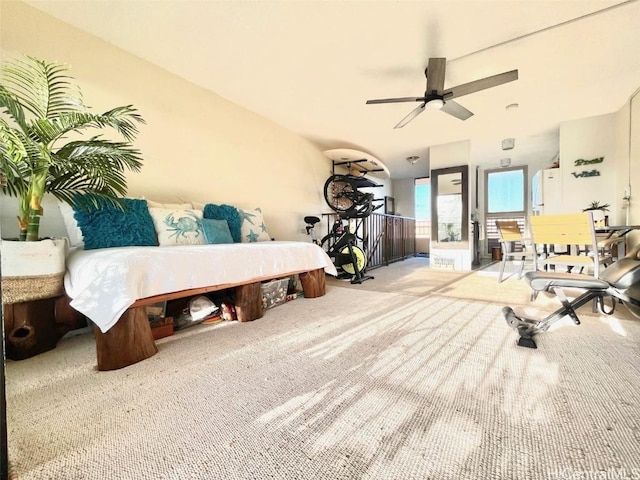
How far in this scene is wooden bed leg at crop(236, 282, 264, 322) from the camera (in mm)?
2043

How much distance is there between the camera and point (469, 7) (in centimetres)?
190

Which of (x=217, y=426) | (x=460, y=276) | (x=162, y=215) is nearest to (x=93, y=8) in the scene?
(x=162, y=215)

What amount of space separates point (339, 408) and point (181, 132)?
2965 millimetres

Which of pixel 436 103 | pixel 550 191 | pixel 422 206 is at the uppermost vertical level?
pixel 436 103

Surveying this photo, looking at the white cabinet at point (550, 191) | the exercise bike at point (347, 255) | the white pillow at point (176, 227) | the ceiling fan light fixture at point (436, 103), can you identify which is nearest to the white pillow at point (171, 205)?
the white pillow at point (176, 227)

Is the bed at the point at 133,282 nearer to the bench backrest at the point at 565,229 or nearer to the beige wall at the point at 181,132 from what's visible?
the beige wall at the point at 181,132

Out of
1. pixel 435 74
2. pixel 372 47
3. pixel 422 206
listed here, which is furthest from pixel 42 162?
pixel 422 206

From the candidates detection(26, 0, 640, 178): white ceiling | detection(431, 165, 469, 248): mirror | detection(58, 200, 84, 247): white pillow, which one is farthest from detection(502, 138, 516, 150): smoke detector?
detection(58, 200, 84, 247): white pillow

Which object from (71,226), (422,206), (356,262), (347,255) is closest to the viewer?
(71,226)

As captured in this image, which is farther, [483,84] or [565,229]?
[483,84]

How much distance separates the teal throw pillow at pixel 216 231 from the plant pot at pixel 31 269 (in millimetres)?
992

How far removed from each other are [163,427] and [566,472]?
129cm

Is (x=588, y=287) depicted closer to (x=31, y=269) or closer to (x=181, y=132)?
(x=31, y=269)

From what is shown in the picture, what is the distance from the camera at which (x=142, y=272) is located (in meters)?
1.41
